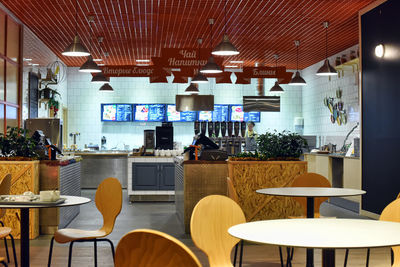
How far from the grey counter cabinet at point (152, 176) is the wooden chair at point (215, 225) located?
685cm

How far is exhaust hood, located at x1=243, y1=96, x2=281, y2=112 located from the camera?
13.3 meters

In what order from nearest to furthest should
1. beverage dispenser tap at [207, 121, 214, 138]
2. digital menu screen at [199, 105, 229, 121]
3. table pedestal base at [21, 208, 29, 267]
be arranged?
table pedestal base at [21, 208, 29, 267]
beverage dispenser tap at [207, 121, 214, 138]
digital menu screen at [199, 105, 229, 121]

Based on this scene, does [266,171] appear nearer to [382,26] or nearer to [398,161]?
[398,161]

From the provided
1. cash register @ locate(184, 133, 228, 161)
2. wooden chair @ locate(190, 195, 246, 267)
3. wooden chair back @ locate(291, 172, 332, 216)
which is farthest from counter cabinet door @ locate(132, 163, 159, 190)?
wooden chair @ locate(190, 195, 246, 267)

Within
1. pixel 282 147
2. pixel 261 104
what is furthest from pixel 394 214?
pixel 261 104

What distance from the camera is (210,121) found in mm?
14234

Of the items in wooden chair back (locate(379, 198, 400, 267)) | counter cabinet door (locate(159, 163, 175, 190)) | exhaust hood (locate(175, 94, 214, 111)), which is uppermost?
exhaust hood (locate(175, 94, 214, 111))

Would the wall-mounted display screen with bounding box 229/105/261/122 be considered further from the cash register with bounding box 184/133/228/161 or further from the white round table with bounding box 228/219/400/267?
the white round table with bounding box 228/219/400/267

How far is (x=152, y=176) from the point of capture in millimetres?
10133

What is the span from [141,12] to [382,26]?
3.96 metres

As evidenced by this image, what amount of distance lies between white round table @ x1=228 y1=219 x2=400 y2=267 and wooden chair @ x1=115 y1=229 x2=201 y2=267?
0.59m

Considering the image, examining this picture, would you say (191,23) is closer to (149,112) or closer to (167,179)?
(167,179)

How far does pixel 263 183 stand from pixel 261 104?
7.36m

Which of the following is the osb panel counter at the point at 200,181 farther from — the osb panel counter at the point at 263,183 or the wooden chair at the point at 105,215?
the wooden chair at the point at 105,215
